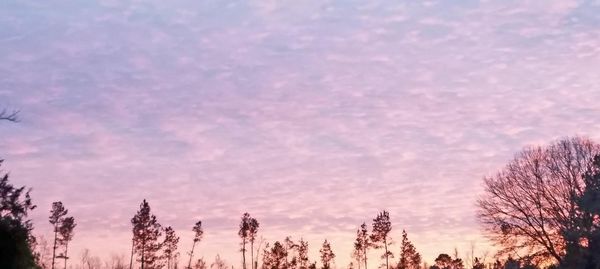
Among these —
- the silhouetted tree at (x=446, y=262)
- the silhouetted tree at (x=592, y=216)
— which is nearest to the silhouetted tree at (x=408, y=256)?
the silhouetted tree at (x=446, y=262)

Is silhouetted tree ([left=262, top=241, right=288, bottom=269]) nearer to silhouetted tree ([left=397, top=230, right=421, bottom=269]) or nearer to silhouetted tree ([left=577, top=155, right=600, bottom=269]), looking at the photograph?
silhouetted tree ([left=397, top=230, right=421, bottom=269])

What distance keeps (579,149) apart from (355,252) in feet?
195

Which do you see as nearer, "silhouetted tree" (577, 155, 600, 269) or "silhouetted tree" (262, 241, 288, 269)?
"silhouetted tree" (577, 155, 600, 269)

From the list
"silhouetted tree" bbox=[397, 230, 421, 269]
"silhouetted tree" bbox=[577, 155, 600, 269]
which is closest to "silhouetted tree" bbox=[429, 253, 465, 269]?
"silhouetted tree" bbox=[397, 230, 421, 269]

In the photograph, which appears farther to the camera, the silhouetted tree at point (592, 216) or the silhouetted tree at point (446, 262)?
the silhouetted tree at point (446, 262)

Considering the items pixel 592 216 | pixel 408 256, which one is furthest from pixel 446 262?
pixel 592 216

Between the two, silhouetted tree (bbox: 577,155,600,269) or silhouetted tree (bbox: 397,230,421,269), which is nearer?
silhouetted tree (bbox: 577,155,600,269)

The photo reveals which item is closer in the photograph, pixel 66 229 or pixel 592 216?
pixel 592 216

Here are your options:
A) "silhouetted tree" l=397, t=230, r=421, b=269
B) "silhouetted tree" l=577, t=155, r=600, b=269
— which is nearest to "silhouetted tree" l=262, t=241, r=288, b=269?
"silhouetted tree" l=397, t=230, r=421, b=269

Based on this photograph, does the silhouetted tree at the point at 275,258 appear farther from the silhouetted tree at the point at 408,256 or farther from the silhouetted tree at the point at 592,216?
the silhouetted tree at the point at 592,216

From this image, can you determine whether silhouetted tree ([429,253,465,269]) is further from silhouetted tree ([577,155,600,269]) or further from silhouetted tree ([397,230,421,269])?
silhouetted tree ([577,155,600,269])

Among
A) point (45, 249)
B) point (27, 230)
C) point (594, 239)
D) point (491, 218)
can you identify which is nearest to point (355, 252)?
point (45, 249)

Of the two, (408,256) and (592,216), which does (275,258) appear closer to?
(408,256)

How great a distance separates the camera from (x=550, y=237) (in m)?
48.1
